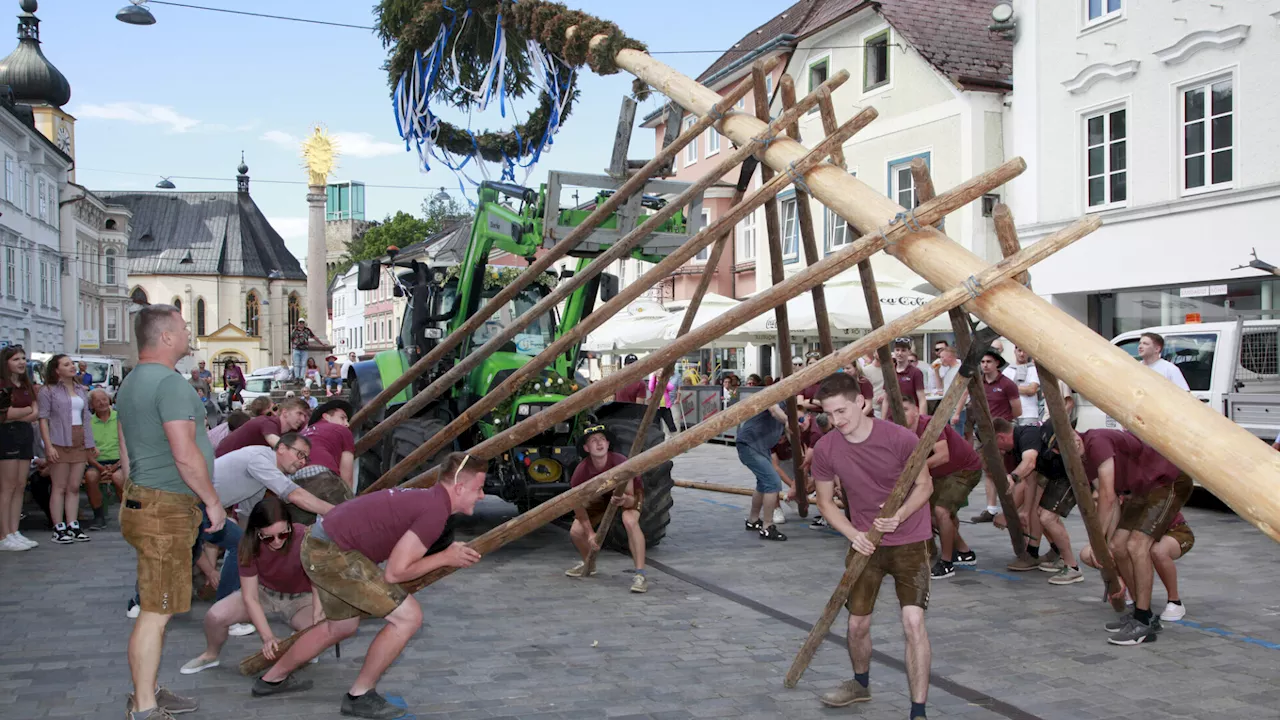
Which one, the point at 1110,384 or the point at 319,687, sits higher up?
the point at 1110,384

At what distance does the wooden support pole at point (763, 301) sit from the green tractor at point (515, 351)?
3.10 meters

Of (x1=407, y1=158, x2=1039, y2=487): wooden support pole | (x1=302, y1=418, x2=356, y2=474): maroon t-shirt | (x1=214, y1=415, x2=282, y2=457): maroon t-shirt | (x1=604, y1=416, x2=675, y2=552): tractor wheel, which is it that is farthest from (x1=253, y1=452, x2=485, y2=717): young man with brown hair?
(x1=604, y1=416, x2=675, y2=552): tractor wheel

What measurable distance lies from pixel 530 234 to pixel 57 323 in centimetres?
4870

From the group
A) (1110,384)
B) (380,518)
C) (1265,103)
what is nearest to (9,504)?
(380,518)

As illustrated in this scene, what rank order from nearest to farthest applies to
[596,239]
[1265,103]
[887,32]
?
[596,239], [1265,103], [887,32]

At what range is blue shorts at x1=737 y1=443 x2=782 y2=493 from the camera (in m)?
10.5

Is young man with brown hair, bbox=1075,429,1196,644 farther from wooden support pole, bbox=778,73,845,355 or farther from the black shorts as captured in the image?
the black shorts

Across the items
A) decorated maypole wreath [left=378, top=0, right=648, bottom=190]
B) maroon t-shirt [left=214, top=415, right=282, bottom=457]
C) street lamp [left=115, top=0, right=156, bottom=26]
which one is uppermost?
street lamp [left=115, top=0, right=156, bottom=26]

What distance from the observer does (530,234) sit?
948 cm

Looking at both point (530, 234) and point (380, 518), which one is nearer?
point (380, 518)

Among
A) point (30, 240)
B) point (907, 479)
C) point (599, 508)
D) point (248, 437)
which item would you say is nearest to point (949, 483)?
point (599, 508)

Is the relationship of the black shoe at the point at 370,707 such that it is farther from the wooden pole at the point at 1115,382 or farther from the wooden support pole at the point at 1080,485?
the wooden support pole at the point at 1080,485

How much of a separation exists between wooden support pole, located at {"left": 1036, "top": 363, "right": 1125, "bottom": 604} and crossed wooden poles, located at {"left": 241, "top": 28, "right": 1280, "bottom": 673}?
0.02 metres

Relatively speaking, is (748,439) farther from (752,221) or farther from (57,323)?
(57,323)
